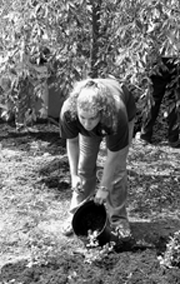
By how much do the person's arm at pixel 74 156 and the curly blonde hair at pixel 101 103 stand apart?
0.30 meters

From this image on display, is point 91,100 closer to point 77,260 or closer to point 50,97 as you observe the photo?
point 77,260

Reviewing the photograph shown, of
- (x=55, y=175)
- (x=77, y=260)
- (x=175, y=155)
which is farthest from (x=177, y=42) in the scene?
(x=175, y=155)

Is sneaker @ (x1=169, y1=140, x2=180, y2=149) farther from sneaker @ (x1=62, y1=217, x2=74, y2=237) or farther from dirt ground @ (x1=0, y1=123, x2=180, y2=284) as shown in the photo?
sneaker @ (x1=62, y1=217, x2=74, y2=237)

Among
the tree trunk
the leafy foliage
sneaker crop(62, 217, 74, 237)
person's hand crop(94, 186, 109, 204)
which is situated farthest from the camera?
the tree trunk

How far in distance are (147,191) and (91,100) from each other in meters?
1.76

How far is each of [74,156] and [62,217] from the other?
0.73 metres

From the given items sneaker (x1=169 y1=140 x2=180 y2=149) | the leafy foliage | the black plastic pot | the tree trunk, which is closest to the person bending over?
the black plastic pot

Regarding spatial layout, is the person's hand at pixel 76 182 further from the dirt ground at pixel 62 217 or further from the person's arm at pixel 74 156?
the dirt ground at pixel 62 217

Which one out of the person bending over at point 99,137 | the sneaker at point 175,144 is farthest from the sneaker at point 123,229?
the sneaker at point 175,144

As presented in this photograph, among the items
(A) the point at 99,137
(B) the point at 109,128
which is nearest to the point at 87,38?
(A) the point at 99,137

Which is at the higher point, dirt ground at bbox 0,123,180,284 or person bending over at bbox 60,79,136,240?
person bending over at bbox 60,79,136,240

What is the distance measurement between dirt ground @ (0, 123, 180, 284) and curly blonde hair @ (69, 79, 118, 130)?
2.56ft

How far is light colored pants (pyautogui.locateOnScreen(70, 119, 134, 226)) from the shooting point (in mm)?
3314

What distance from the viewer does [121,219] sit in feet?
11.4
